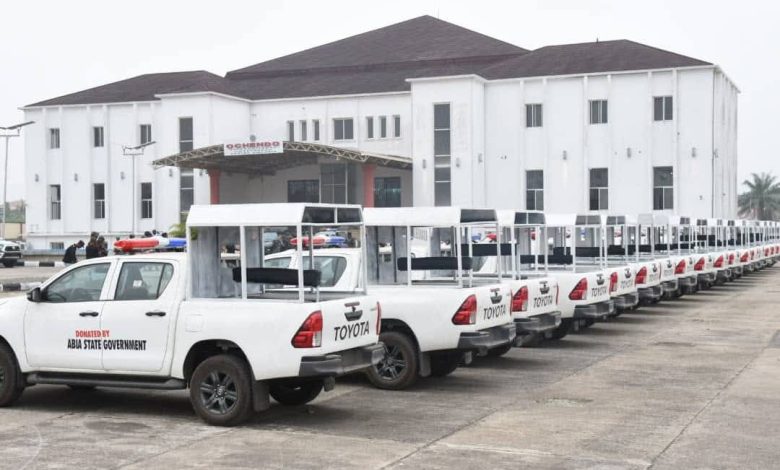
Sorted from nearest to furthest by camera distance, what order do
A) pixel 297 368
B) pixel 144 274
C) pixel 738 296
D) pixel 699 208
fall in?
pixel 297 368 < pixel 144 274 < pixel 738 296 < pixel 699 208

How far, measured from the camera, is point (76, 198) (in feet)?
218

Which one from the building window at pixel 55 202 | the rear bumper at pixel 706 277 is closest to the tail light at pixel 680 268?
the rear bumper at pixel 706 277

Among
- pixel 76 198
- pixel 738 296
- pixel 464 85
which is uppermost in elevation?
pixel 464 85

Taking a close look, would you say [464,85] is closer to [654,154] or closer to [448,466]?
[654,154]

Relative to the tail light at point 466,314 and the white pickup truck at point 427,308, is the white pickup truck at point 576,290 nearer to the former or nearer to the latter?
the white pickup truck at point 427,308

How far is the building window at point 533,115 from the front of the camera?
189 ft

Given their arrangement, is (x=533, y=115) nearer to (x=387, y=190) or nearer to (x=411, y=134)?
(x=411, y=134)

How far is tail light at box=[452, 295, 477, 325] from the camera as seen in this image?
11727 millimetres

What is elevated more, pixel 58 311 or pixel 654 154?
pixel 654 154

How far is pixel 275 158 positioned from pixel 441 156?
9.34 meters

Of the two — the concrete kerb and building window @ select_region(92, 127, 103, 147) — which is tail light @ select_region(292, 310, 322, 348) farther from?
building window @ select_region(92, 127, 103, 147)

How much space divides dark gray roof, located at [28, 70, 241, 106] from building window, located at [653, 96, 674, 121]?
2511 cm

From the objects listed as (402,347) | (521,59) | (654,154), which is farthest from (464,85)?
(402,347)

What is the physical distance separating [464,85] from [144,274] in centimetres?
4822
